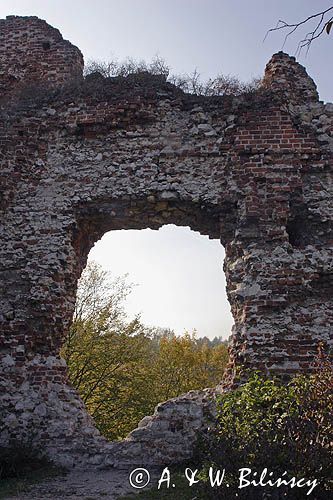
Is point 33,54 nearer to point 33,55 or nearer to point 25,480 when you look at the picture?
point 33,55

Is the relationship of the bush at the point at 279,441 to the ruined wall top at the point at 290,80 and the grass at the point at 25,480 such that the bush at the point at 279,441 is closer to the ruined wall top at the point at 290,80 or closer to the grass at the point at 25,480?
the grass at the point at 25,480


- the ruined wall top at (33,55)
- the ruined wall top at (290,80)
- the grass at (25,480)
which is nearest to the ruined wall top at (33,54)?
the ruined wall top at (33,55)

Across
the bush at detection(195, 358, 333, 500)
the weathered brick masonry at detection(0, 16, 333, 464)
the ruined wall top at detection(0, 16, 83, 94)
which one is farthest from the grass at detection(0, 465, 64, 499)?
the ruined wall top at detection(0, 16, 83, 94)

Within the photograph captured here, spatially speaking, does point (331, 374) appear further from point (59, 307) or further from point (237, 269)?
point (59, 307)

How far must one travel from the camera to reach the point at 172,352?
19219 mm

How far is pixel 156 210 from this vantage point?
711 cm

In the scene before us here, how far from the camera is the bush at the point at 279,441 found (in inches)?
145

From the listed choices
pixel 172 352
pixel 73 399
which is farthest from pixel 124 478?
pixel 172 352

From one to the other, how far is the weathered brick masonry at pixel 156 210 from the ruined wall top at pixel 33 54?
0.81 metres

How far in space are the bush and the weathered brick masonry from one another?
1511 millimetres

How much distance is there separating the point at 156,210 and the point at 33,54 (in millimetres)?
3900

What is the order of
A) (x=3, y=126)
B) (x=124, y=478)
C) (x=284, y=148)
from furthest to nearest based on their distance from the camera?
1. (x=3, y=126)
2. (x=284, y=148)
3. (x=124, y=478)

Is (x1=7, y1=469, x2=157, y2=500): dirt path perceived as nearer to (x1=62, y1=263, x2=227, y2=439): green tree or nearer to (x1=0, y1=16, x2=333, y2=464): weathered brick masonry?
(x1=0, y1=16, x2=333, y2=464): weathered brick masonry

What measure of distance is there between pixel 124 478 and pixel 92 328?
878 cm
